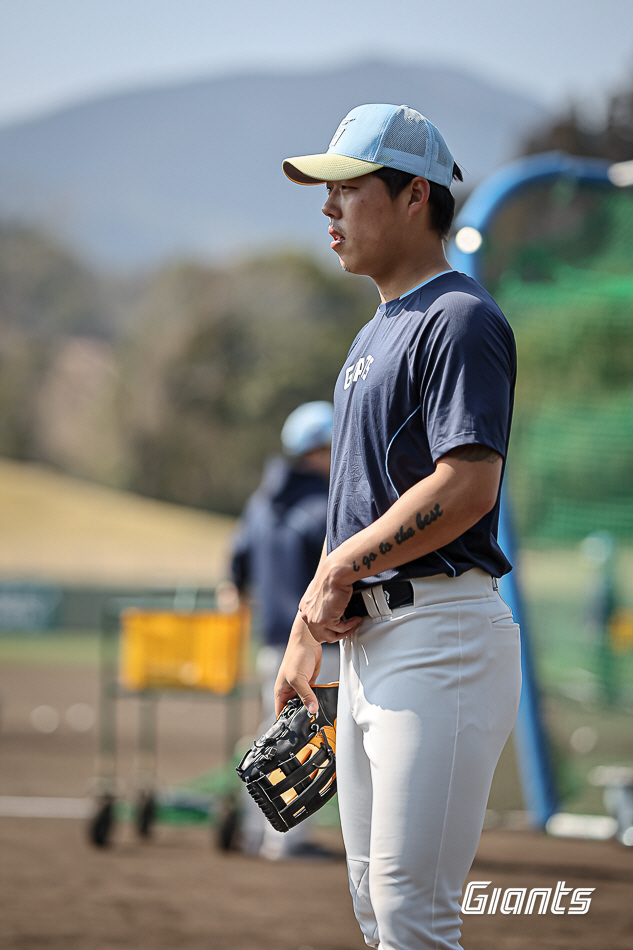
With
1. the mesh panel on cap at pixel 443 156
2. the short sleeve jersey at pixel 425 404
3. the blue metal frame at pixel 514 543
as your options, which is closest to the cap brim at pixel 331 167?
the mesh panel on cap at pixel 443 156

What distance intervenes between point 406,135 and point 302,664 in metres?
1.14

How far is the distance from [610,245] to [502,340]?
5.28 metres

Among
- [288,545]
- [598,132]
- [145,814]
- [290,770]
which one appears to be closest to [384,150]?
[290,770]

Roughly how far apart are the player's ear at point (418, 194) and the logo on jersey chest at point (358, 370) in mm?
320

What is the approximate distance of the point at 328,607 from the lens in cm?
231

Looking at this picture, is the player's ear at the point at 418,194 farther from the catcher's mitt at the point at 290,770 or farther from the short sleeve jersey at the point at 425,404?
the catcher's mitt at the point at 290,770

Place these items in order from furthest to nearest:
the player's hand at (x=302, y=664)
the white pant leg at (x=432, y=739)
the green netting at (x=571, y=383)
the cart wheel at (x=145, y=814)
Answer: the green netting at (x=571, y=383), the cart wheel at (x=145, y=814), the player's hand at (x=302, y=664), the white pant leg at (x=432, y=739)

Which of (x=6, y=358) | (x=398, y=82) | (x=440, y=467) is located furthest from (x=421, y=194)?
(x=398, y=82)

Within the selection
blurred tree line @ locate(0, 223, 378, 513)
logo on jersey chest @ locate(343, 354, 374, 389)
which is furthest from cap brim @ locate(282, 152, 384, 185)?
blurred tree line @ locate(0, 223, 378, 513)

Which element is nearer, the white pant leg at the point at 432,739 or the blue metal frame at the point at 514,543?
the white pant leg at the point at 432,739

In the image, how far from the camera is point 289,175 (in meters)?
2.66

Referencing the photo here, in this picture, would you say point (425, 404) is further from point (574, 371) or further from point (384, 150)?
point (574, 371)

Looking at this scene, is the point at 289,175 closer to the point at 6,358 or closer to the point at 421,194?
the point at 421,194

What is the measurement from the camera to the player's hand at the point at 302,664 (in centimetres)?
250
